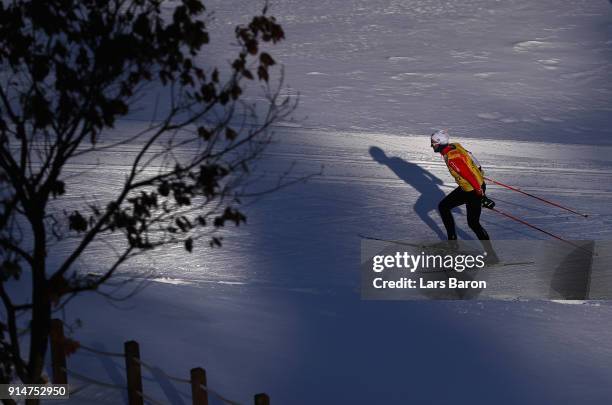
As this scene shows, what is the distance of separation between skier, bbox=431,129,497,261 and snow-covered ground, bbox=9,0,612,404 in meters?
1.20

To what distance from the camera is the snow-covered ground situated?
10570 mm

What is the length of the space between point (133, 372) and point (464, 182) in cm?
521

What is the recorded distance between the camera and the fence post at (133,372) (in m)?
8.98

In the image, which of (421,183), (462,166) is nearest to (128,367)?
(462,166)

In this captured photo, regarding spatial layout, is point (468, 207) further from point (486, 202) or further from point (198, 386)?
point (198, 386)

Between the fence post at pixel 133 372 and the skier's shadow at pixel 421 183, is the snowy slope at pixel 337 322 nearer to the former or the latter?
the skier's shadow at pixel 421 183

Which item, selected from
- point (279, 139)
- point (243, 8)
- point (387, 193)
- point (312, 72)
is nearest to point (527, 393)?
point (387, 193)

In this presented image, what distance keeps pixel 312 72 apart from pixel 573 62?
6.31 m

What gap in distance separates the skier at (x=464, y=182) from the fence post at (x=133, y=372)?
194 inches

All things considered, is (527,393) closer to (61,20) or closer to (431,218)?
(431,218)

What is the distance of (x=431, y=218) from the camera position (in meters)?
14.9

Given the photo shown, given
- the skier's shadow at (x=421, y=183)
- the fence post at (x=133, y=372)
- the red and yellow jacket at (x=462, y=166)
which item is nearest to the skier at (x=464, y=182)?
the red and yellow jacket at (x=462, y=166)

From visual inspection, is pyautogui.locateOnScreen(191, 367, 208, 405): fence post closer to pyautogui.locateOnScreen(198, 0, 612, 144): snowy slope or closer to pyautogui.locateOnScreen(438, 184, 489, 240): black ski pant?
pyautogui.locateOnScreen(438, 184, 489, 240): black ski pant

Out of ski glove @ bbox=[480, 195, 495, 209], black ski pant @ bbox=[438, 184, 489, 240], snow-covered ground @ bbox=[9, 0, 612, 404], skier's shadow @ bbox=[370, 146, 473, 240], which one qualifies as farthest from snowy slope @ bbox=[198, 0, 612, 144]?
ski glove @ bbox=[480, 195, 495, 209]
